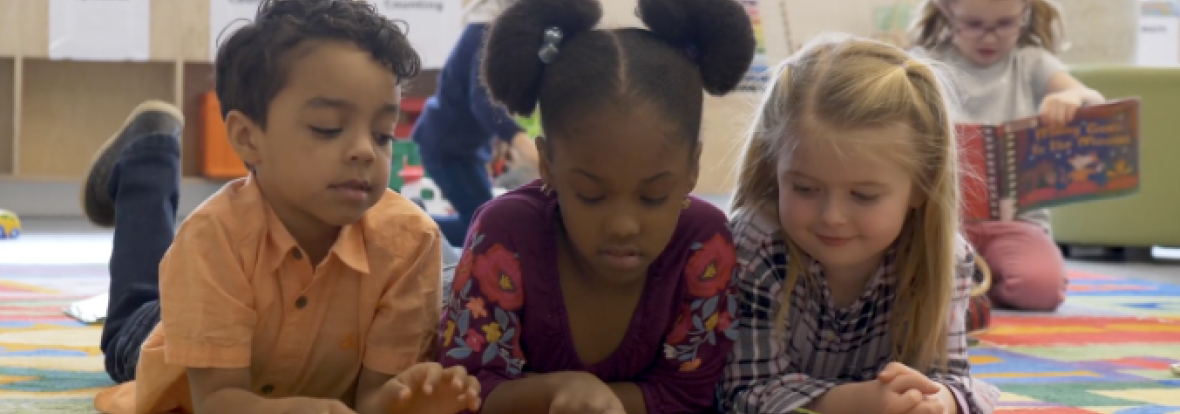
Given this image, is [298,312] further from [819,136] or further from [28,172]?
[28,172]

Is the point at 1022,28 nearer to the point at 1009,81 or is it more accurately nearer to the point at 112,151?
the point at 1009,81

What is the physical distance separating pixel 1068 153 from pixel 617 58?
1.39 m

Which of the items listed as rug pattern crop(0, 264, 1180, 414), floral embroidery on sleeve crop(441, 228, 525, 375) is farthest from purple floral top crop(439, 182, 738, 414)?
rug pattern crop(0, 264, 1180, 414)

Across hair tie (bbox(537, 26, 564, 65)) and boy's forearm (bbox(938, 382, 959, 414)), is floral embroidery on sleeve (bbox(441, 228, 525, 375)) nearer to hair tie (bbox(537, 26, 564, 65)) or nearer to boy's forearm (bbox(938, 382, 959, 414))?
hair tie (bbox(537, 26, 564, 65))

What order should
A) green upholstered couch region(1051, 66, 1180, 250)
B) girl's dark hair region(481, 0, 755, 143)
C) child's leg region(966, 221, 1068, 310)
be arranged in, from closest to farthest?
1. girl's dark hair region(481, 0, 755, 143)
2. child's leg region(966, 221, 1068, 310)
3. green upholstered couch region(1051, 66, 1180, 250)

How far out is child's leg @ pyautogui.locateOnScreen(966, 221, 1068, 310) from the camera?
2.39 metres

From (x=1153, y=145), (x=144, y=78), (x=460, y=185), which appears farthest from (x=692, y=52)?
(x=144, y=78)

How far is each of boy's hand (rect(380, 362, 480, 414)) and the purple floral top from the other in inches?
4.8

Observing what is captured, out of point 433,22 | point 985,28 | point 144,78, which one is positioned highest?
point 985,28

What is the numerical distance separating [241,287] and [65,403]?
0.32 meters

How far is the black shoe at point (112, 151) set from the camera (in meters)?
1.66

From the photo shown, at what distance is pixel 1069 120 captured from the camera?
2266 millimetres

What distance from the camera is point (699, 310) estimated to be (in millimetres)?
1198

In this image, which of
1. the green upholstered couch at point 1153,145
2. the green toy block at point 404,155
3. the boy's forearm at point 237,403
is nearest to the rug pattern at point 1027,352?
the boy's forearm at point 237,403
